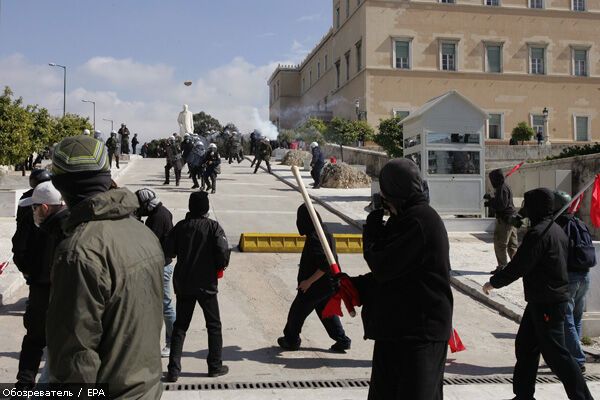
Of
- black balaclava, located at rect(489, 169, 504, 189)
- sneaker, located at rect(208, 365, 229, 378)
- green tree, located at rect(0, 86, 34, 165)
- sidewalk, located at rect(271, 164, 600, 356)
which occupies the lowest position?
sneaker, located at rect(208, 365, 229, 378)

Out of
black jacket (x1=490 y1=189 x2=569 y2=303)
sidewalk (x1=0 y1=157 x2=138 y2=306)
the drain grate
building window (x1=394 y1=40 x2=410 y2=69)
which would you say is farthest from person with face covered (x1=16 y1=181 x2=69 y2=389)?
building window (x1=394 y1=40 x2=410 y2=69)

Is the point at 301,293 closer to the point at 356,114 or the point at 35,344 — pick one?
the point at 35,344

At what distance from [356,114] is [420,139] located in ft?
110

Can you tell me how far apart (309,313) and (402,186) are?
3.36m

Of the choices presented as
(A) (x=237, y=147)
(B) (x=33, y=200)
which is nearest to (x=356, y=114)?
(A) (x=237, y=147)

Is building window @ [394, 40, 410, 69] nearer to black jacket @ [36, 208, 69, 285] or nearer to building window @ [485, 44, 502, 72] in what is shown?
building window @ [485, 44, 502, 72]

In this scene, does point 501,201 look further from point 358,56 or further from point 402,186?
point 358,56

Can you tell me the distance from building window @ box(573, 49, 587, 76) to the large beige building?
77mm

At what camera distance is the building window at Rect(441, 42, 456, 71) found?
4788cm

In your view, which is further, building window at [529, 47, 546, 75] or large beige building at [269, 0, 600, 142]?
building window at [529, 47, 546, 75]

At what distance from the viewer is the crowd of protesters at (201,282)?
2.20 metres

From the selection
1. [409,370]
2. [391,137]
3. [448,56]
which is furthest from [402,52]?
[409,370]

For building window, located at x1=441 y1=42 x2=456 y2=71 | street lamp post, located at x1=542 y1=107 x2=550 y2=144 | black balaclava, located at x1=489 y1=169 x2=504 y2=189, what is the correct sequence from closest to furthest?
black balaclava, located at x1=489 y1=169 x2=504 y2=189 → street lamp post, located at x1=542 y1=107 x2=550 y2=144 → building window, located at x1=441 y1=42 x2=456 y2=71

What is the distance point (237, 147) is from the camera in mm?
34906
